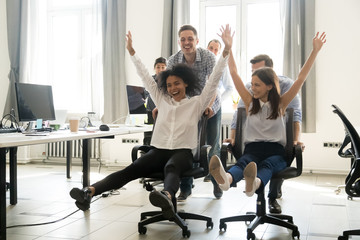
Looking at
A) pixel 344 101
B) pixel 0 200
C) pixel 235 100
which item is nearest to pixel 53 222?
pixel 0 200

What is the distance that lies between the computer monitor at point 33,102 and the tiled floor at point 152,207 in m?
0.77

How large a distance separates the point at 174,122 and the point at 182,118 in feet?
0.20

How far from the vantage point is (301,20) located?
219 inches

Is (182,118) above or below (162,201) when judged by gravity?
above

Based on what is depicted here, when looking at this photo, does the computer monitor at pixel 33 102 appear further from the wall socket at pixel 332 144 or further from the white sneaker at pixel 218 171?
the wall socket at pixel 332 144

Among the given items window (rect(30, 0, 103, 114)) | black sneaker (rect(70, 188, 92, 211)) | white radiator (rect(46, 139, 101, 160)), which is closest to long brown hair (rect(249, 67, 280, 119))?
black sneaker (rect(70, 188, 92, 211))

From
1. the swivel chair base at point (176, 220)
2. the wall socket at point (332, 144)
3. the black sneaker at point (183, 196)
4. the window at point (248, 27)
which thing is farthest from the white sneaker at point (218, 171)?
the window at point (248, 27)

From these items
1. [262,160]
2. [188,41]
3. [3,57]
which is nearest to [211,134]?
[188,41]

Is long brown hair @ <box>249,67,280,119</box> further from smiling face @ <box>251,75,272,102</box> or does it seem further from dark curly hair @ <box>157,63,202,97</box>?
dark curly hair @ <box>157,63,202,97</box>

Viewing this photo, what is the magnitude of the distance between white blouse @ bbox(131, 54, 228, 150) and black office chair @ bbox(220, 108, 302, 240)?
24 cm

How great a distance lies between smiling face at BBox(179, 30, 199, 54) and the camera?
3.41 meters

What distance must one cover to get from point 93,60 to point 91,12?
2.70 ft

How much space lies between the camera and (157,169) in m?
2.76

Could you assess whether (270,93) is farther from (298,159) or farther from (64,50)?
(64,50)
